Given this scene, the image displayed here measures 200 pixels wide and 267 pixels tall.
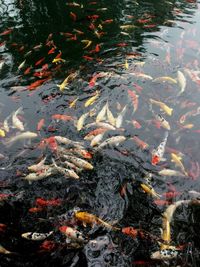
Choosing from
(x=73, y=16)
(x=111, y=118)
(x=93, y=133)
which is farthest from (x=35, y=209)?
(x=73, y=16)

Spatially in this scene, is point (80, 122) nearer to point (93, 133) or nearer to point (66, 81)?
point (93, 133)

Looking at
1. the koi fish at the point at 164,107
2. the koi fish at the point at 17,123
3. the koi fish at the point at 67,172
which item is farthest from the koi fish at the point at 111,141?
the koi fish at the point at 17,123

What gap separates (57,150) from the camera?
873 centimetres

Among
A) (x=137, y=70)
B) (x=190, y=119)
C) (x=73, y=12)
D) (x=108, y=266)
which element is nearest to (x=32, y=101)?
(x=137, y=70)

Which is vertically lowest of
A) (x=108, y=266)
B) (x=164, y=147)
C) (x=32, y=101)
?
(x=108, y=266)

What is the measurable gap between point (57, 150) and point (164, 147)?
286 centimetres

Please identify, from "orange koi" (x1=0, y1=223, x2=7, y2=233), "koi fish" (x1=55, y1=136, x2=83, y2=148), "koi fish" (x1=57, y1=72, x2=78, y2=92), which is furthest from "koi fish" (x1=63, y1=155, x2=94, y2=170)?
"koi fish" (x1=57, y1=72, x2=78, y2=92)

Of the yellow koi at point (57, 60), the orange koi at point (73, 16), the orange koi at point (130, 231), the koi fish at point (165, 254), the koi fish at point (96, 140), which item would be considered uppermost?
the orange koi at point (73, 16)

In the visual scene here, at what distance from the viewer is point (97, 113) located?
9961mm

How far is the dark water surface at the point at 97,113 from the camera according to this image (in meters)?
7.06

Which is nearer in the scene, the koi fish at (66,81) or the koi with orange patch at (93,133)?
the koi with orange patch at (93,133)

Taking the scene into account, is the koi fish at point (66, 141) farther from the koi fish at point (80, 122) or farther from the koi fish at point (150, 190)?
the koi fish at point (150, 190)

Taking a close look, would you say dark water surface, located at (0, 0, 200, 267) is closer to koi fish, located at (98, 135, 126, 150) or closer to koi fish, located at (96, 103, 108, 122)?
koi fish, located at (98, 135, 126, 150)

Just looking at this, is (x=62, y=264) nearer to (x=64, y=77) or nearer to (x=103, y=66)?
(x=64, y=77)
